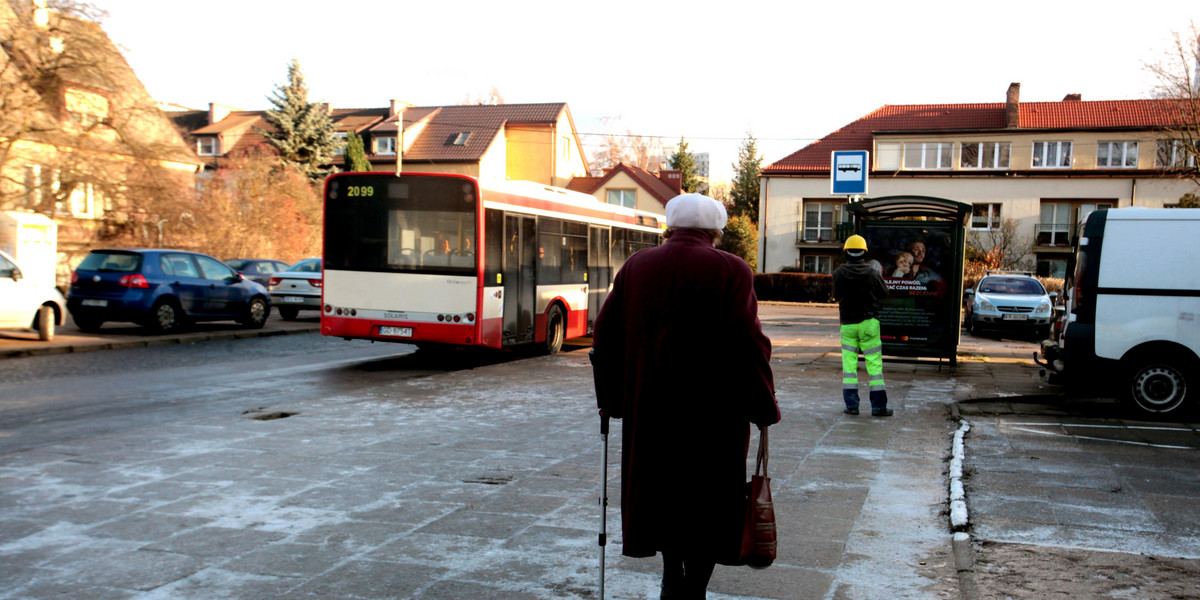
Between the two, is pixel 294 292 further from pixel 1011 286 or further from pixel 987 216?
pixel 987 216

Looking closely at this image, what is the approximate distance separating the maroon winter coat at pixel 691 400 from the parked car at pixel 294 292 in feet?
72.3

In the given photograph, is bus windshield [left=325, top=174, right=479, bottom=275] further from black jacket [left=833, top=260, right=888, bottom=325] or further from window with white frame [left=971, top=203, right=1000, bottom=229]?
window with white frame [left=971, top=203, right=1000, bottom=229]

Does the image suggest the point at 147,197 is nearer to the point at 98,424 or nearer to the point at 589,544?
the point at 98,424

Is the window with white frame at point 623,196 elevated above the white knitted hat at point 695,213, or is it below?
above

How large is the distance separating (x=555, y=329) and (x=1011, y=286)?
566 inches

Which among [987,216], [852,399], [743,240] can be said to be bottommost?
[852,399]

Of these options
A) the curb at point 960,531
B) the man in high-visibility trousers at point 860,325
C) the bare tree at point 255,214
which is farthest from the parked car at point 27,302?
the bare tree at point 255,214

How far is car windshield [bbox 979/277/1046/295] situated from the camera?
24594 mm

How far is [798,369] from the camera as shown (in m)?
14.7

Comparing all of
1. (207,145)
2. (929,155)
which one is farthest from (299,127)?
(929,155)

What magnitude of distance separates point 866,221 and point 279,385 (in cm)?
930

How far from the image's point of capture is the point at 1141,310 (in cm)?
977

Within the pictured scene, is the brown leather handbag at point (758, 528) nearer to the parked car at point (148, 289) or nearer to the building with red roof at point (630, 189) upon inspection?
the parked car at point (148, 289)

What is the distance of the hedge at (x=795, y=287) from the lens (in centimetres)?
4675
